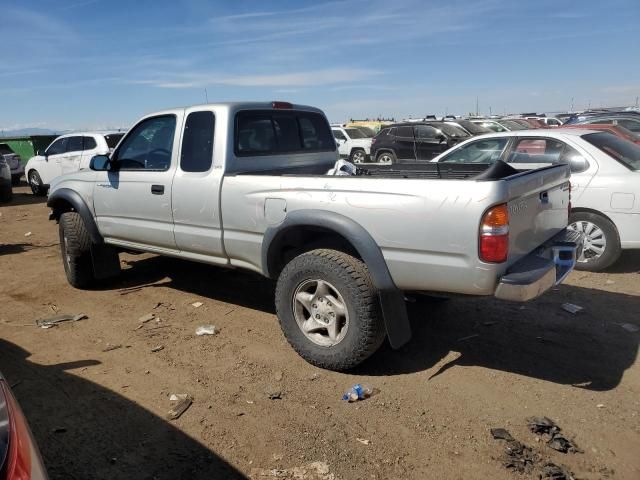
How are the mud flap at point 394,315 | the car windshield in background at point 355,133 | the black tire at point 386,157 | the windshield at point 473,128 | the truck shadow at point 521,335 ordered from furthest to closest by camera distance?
the car windshield in background at point 355,133 < the windshield at point 473,128 < the black tire at point 386,157 < the truck shadow at point 521,335 < the mud flap at point 394,315

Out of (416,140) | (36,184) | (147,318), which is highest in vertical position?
(416,140)

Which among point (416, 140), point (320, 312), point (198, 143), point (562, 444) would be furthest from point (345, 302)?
point (416, 140)

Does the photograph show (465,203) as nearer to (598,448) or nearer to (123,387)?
(598,448)

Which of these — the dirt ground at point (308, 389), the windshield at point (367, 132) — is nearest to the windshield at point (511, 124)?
the windshield at point (367, 132)

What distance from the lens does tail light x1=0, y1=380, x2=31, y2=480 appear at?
62.7 inches

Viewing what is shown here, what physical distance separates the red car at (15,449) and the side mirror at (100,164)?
11.9 ft

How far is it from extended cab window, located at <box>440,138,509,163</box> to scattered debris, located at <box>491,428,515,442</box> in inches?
172

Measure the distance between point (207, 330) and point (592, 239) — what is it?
438 centimetres

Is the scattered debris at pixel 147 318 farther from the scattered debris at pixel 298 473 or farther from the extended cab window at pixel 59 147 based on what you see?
the extended cab window at pixel 59 147

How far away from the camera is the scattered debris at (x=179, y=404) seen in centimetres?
327

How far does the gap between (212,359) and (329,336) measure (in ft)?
3.25

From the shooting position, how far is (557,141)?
20.6 ft

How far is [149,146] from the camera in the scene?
5051 millimetres

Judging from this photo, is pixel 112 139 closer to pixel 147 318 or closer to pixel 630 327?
pixel 147 318
